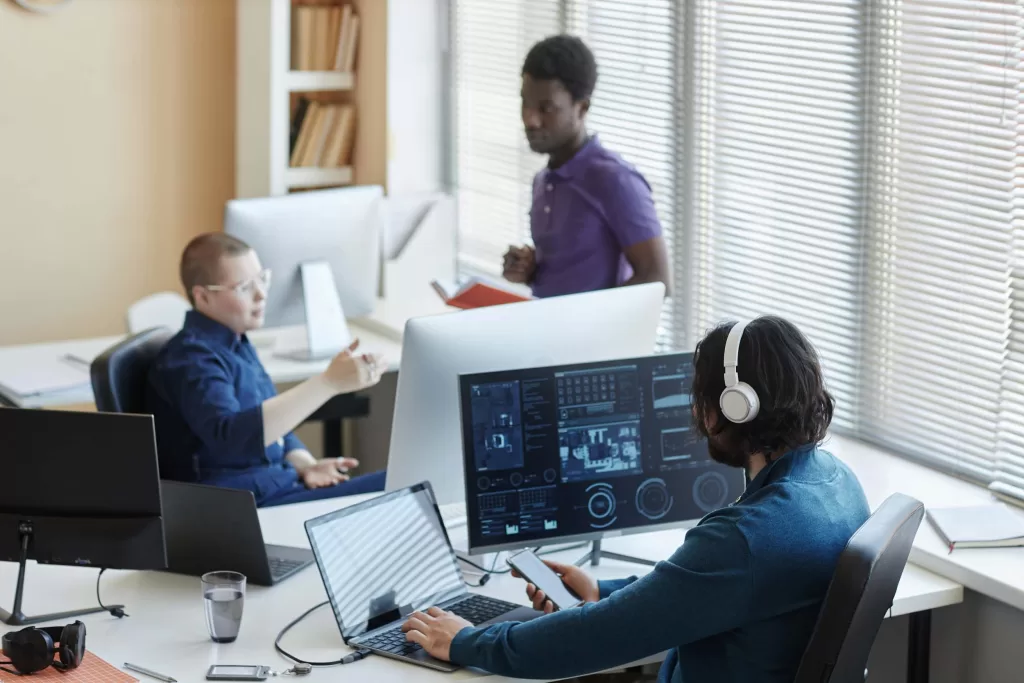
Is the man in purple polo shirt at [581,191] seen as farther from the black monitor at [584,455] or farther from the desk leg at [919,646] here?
the desk leg at [919,646]

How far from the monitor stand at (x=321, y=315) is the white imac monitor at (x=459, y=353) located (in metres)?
1.33

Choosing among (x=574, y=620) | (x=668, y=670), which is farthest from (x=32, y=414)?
(x=668, y=670)

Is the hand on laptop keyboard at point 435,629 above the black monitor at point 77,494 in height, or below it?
below

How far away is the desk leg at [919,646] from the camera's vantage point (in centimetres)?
245

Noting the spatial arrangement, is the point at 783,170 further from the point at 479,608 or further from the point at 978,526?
the point at 479,608

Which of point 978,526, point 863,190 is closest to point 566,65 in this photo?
point 863,190

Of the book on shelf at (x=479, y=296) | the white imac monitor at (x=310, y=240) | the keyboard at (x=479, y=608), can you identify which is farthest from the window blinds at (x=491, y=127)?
the keyboard at (x=479, y=608)

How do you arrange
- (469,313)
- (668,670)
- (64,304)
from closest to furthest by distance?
(668,670), (469,313), (64,304)

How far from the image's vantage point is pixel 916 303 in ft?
9.85

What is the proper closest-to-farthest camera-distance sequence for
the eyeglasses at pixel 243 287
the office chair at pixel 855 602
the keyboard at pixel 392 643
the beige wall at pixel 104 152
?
the office chair at pixel 855 602 → the keyboard at pixel 392 643 → the eyeglasses at pixel 243 287 → the beige wall at pixel 104 152

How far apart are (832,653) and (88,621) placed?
4.12ft

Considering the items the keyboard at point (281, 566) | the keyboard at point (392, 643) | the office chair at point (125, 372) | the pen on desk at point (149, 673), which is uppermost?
the office chair at point (125, 372)

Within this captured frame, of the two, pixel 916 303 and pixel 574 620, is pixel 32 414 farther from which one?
pixel 916 303

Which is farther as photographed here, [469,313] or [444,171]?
[444,171]
